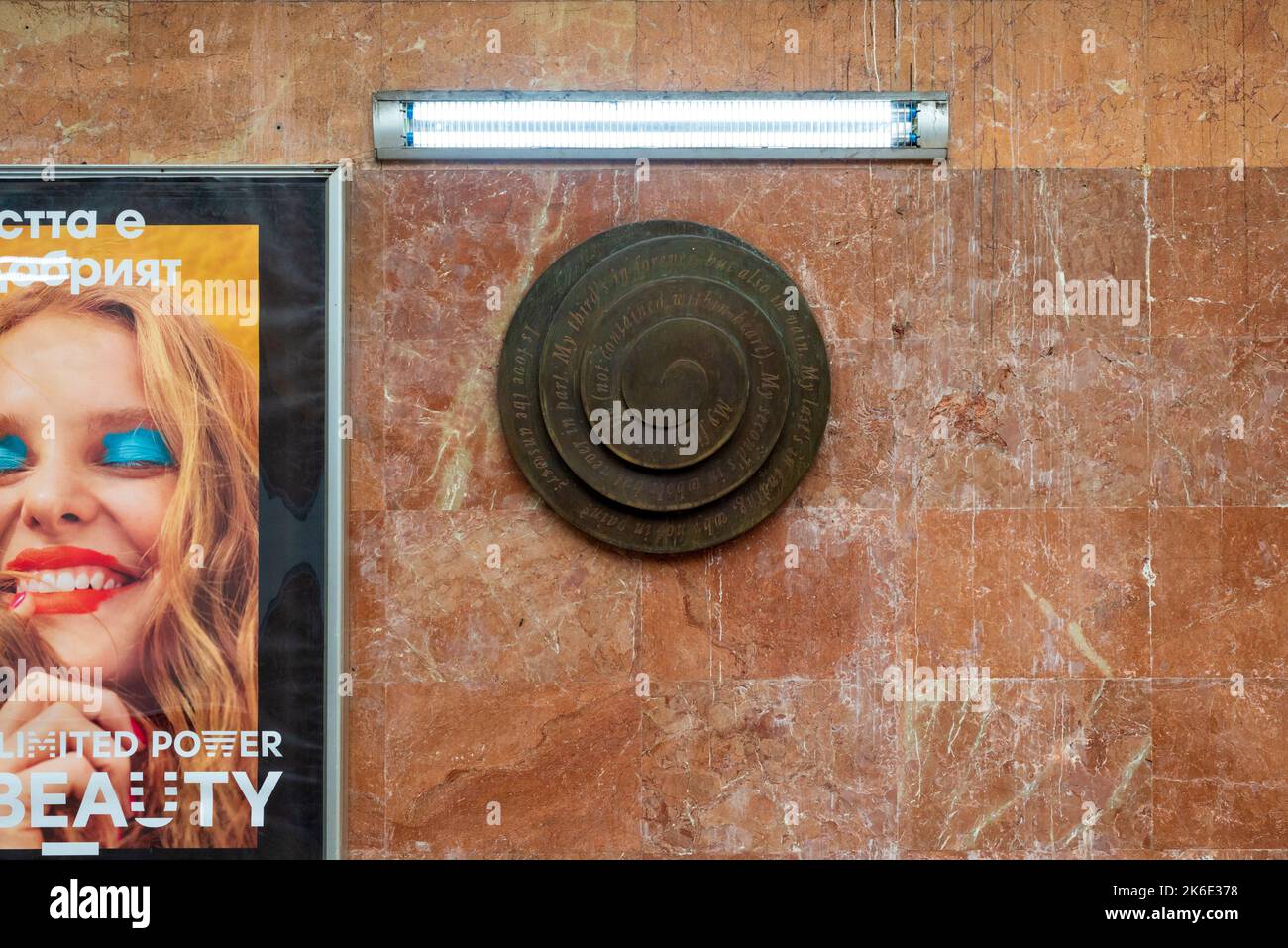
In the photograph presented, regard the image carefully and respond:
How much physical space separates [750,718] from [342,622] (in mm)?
1571

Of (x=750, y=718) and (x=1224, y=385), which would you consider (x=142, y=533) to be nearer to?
(x=750, y=718)

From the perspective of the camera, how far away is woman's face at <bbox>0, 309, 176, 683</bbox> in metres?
3.61

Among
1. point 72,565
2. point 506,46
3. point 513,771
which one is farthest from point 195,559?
point 506,46

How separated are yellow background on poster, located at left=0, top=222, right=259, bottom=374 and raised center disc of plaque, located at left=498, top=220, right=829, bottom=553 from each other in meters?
0.97

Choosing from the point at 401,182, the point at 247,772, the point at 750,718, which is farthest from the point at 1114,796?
the point at 401,182

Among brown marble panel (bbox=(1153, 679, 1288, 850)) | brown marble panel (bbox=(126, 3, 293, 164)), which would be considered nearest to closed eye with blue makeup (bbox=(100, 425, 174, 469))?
brown marble panel (bbox=(126, 3, 293, 164))

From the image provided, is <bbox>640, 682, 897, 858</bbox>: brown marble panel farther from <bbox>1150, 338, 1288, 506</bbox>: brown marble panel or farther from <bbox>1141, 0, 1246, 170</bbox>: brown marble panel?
<bbox>1141, 0, 1246, 170</bbox>: brown marble panel

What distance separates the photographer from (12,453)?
361 cm

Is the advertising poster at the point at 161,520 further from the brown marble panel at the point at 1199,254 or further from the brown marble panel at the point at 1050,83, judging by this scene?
the brown marble panel at the point at 1199,254

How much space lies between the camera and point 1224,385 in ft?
12.5

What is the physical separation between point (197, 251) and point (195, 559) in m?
1.14

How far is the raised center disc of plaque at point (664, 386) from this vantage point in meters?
3.68
